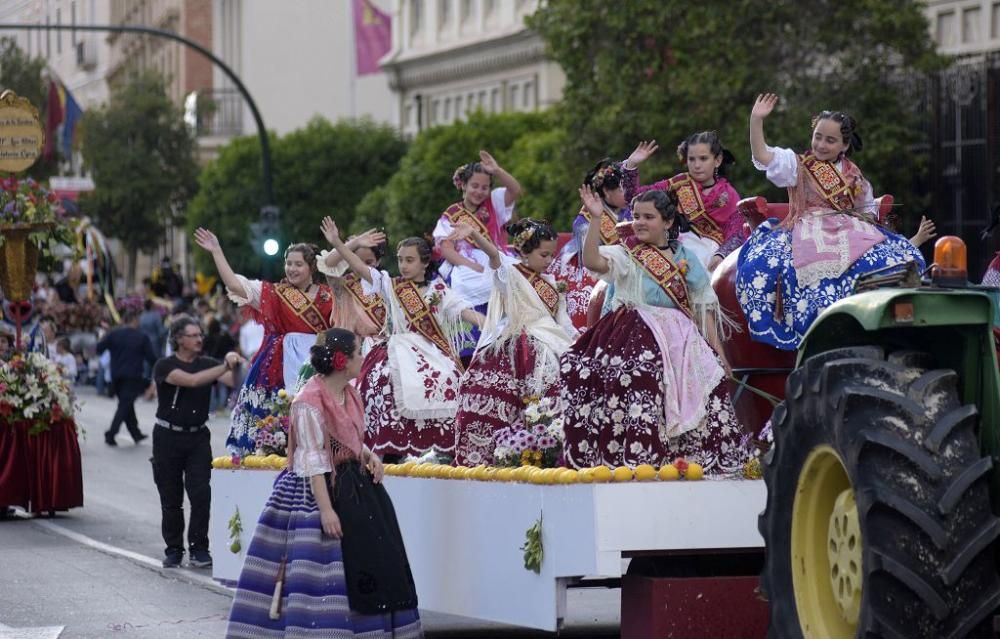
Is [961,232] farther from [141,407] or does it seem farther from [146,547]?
[146,547]

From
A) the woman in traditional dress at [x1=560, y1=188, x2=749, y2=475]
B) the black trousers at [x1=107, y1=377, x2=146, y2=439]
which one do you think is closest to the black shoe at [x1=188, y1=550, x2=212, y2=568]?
the woman in traditional dress at [x1=560, y1=188, x2=749, y2=475]

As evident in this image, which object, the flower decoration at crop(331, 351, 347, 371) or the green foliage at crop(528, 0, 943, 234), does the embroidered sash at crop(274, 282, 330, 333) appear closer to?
the flower decoration at crop(331, 351, 347, 371)

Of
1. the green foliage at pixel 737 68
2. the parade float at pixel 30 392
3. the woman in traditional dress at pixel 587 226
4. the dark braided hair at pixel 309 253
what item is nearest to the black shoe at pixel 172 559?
the dark braided hair at pixel 309 253

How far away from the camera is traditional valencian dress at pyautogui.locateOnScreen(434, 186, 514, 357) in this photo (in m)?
13.8

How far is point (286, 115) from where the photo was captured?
244ft

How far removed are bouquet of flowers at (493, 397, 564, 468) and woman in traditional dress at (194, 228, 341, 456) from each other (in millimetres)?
3576

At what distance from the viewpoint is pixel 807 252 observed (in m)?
9.67

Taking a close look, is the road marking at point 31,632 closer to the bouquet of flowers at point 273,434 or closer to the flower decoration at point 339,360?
the bouquet of flowers at point 273,434

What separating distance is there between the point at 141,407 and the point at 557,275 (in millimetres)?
24695

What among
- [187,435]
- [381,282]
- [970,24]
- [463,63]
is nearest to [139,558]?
[187,435]

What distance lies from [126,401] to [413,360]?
16399 mm

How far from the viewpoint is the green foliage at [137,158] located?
2542 inches

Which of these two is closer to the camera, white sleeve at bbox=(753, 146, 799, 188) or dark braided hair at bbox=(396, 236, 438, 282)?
white sleeve at bbox=(753, 146, 799, 188)

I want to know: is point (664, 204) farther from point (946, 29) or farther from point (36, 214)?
point (946, 29)
